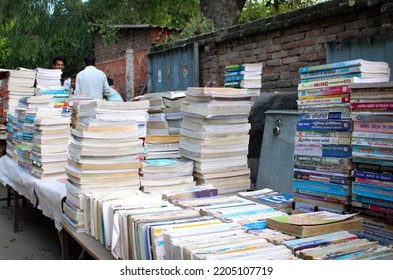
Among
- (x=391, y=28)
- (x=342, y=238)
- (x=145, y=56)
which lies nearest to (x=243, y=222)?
(x=342, y=238)

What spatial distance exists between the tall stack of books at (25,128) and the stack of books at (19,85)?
78 cm

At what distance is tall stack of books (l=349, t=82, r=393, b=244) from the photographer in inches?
94.9

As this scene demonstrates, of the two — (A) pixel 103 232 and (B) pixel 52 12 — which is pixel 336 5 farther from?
(B) pixel 52 12

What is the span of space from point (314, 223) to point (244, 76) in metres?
3.65

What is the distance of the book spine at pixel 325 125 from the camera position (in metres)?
2.67

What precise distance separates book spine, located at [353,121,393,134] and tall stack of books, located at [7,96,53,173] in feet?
10.5

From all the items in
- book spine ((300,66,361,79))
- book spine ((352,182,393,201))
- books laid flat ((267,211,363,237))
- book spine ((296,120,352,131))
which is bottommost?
books laid flat ((267,211,363,237))

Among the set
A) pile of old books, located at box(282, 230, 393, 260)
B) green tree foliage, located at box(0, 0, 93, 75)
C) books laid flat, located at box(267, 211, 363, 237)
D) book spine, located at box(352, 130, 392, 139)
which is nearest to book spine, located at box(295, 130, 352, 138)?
book spine, located at box(352, 130, 392, 139)

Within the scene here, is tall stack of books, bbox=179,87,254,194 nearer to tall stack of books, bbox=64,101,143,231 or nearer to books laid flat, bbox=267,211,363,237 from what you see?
tall stack of books, bbox=64,101,143,231

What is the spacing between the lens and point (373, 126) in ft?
8.13

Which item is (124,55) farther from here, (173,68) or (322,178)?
(322,178)

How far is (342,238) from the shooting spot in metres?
2.14

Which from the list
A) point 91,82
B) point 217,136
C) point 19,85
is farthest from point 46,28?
point 217,136

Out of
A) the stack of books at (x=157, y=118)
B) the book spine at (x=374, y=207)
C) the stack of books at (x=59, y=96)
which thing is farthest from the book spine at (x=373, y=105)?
the stack of books at (x=59, y=96)
